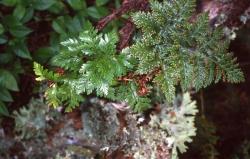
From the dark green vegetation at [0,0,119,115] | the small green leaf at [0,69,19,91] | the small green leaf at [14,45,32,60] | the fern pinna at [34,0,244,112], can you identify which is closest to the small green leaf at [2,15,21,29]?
the dark green vegetation at [0,0,119,115]

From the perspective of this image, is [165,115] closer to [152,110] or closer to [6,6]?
[152,110]

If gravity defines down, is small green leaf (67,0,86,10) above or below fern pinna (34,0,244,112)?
above

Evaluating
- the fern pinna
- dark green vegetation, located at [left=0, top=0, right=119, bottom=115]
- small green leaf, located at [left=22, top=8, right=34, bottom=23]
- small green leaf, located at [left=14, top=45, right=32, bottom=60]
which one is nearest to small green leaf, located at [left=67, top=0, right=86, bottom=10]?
dark green vegetation, located at [left=0, top=0, right=119, bottom=115]

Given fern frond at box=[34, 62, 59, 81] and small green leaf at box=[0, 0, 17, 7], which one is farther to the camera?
small green leaf at box=[0, 0, 17, 7]

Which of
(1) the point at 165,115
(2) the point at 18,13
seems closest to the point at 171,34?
(1) the point at 165,115

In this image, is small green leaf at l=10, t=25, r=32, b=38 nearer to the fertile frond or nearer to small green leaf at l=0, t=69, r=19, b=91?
small green leaf at l=0, t=69, r=19, b=91

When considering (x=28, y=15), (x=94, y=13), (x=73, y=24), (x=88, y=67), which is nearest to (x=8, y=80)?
(x=28, y=15)

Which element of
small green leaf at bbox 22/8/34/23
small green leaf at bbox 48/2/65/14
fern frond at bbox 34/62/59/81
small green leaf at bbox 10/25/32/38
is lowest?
fern frond at bbox 34/62/59/81
